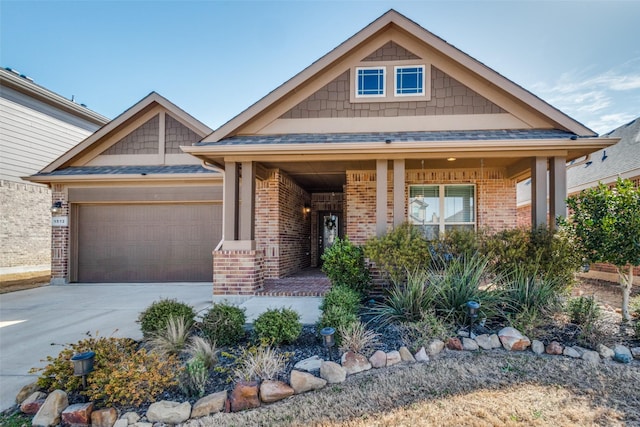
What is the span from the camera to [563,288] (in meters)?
5.28

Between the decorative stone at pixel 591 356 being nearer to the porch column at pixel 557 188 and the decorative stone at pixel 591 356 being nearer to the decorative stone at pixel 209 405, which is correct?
the porch column at pixel 557 188

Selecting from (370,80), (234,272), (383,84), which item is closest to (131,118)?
(234,272)

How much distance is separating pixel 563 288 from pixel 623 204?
152 cm

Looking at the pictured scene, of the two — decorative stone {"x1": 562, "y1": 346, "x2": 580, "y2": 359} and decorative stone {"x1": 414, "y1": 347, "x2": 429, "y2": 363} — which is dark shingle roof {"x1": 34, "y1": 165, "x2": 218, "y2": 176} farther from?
decorative stone {"x1": 562, "y1": 346, "x2": 580, "y2": 359}

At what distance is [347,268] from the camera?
19.8ft

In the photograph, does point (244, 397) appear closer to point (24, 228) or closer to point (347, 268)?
point (347, 268)

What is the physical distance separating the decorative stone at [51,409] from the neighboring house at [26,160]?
1203 cm

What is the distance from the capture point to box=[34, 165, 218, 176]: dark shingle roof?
374 inches

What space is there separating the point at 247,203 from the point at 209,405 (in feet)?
14.5

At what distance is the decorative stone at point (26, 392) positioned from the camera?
3.25 metres

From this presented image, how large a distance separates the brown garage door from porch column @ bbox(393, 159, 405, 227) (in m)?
5.29

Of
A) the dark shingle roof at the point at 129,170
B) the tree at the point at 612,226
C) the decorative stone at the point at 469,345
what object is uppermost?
the dark shingle roof at the point at 129,170

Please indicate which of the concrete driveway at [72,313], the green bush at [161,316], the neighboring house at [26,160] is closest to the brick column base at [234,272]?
the concrete driveway at [72,313]

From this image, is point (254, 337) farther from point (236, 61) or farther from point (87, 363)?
point (236, 61)
